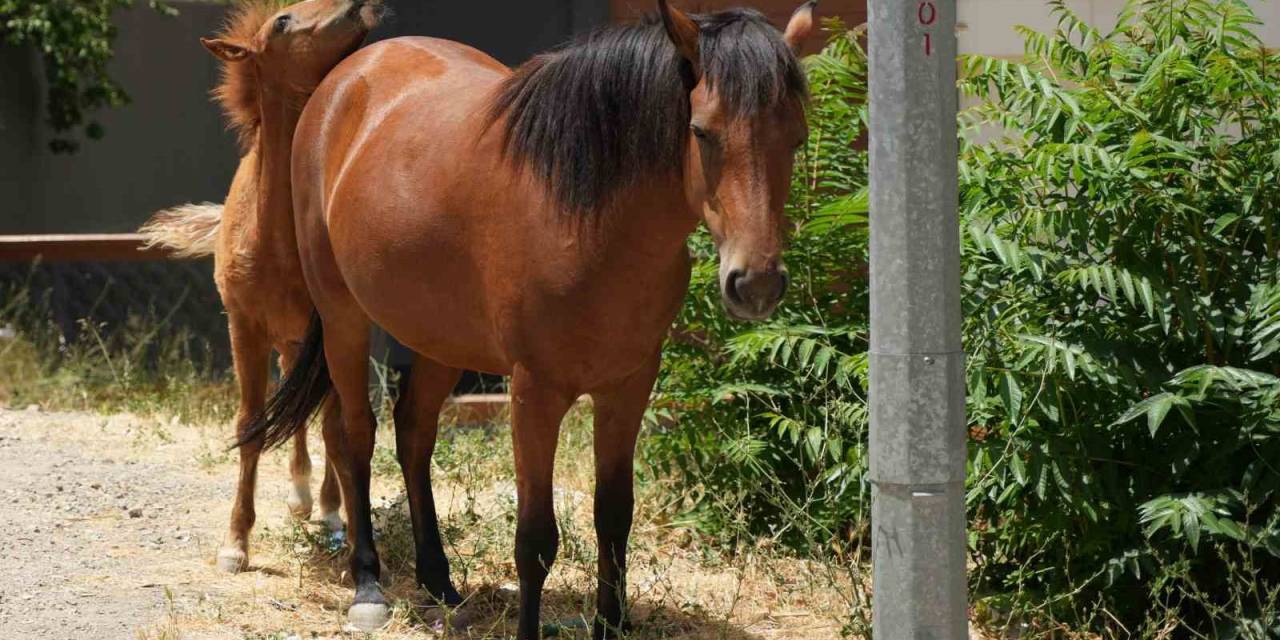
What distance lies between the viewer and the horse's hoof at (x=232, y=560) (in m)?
5.55

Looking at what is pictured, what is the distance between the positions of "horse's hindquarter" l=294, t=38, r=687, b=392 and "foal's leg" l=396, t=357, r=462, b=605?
19.8 inches

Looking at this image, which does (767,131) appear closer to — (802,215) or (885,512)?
(885,512)

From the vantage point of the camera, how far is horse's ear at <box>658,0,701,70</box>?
12.0 feet

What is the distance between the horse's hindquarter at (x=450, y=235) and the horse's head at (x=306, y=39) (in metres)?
0.16

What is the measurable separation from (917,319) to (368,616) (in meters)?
2.55

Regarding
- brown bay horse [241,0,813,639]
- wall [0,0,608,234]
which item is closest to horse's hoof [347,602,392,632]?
brown bay horse [241,0,813,639]

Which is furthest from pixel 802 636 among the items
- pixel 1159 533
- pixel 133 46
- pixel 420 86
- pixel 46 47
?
pixel 133 46

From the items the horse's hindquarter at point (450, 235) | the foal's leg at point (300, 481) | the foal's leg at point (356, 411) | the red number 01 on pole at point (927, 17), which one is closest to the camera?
the red number 01 on pole at point (927, 17)

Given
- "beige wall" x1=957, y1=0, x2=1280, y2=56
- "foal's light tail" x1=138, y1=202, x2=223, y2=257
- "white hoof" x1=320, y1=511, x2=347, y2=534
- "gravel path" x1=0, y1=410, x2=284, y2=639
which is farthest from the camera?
"beige wall" x1=957, y1=0, x2=1280, y2=56

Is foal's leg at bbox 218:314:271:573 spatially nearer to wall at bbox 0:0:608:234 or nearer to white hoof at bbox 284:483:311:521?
white hoof at bbox 284:483:311:521

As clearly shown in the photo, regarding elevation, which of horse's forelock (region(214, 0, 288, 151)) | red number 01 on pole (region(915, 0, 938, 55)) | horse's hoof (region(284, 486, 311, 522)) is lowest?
horse's hoof (region(284, 486, 311, 522))

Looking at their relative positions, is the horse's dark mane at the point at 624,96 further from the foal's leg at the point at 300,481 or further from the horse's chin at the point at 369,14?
the foal's leg at the point at 300,481

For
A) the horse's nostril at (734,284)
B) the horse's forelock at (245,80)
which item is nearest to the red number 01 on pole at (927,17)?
the horse's nostril at (734,284)

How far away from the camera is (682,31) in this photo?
3721 mm
